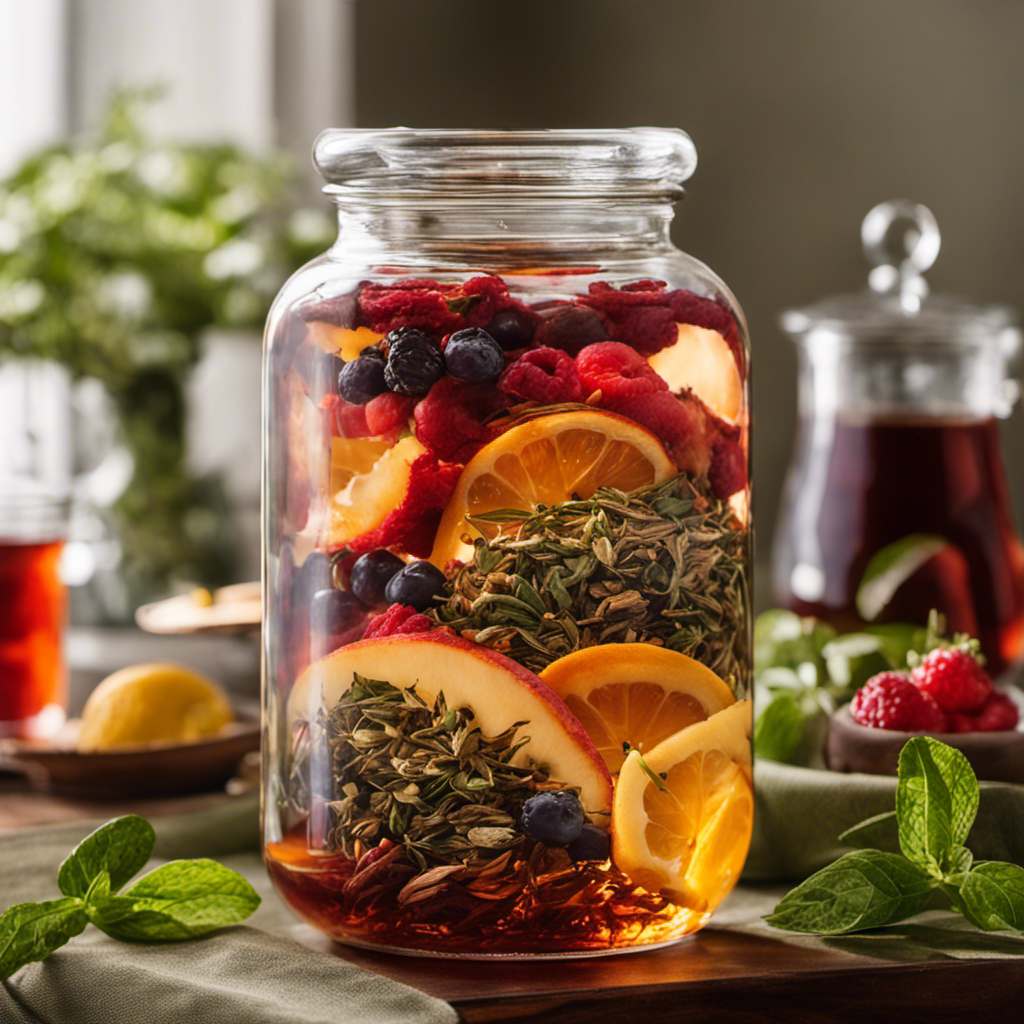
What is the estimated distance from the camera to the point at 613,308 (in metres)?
0.73

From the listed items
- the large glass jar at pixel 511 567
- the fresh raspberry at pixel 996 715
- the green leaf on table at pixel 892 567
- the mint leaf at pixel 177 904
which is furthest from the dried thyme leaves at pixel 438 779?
the green leaf on table at pixel 892 567

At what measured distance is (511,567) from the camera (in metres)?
0.69

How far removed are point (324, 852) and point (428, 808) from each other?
8 centimetres

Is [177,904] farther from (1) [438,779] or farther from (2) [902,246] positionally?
(2) [902,246]

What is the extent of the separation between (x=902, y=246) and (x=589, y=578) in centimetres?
75

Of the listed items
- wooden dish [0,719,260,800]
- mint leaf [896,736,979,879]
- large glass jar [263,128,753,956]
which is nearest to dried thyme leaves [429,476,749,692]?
large glass jar [263,128,753,956]

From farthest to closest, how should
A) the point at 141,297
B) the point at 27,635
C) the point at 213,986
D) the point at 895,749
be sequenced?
1. the point at 141,297
2. the point at 27,635
3. the point at 895,749
4. the point at 213,986

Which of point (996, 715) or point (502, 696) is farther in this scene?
point (996, 715)

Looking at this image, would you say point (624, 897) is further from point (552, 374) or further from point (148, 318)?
point (148, 318)

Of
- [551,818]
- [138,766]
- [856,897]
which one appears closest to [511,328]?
[551,818]

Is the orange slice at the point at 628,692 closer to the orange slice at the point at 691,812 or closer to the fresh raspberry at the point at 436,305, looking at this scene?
the orange slice at the point at 691,812

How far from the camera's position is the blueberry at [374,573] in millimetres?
708

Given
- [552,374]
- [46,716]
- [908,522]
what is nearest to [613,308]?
[552,374]

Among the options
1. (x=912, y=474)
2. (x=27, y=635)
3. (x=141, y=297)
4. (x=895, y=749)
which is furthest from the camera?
(x=141, y=297)
